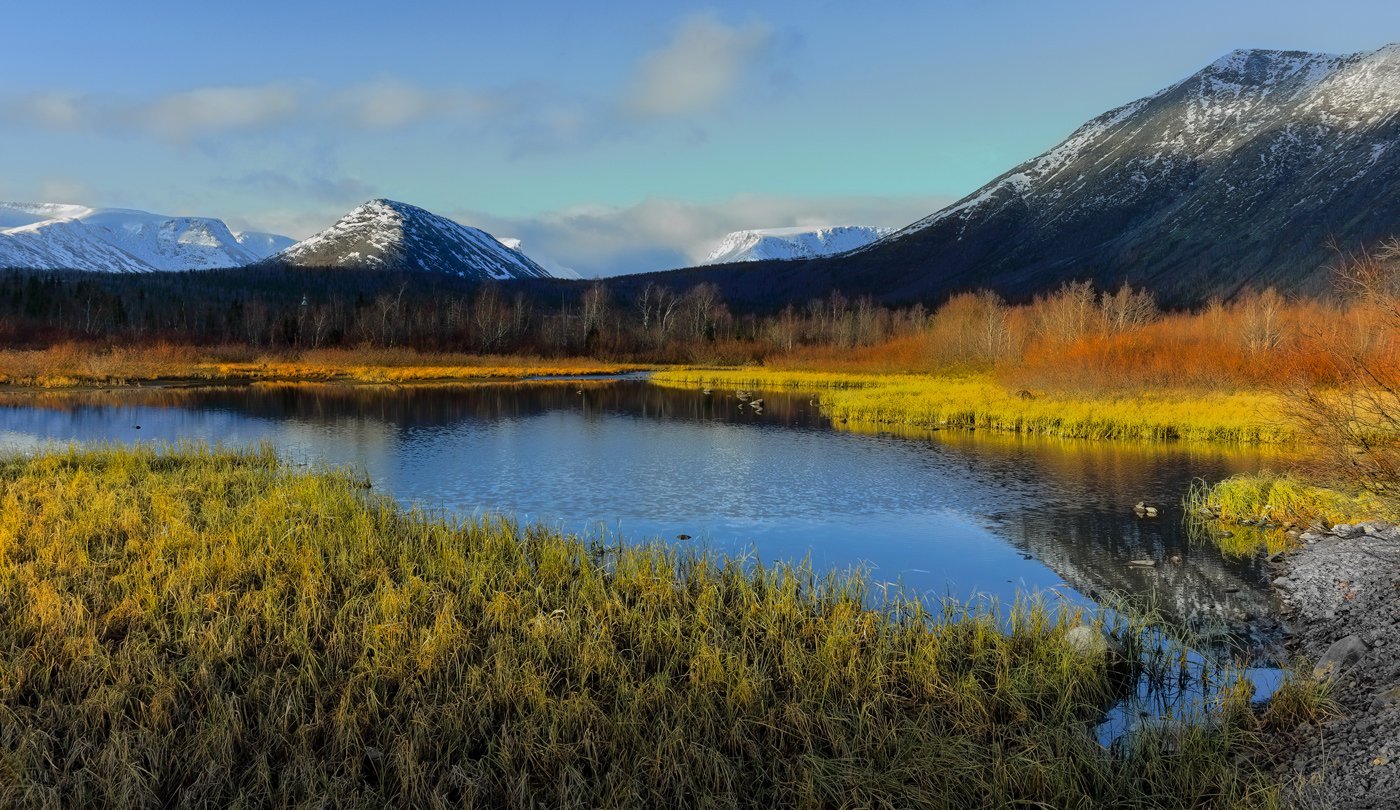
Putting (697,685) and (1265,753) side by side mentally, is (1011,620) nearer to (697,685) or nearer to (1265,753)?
(1265,753)

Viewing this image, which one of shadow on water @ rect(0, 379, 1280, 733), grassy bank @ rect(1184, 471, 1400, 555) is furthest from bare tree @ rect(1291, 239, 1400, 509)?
grassy bank @ rect(1184, 471, 1400, 555)

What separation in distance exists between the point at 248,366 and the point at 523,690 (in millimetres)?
80654

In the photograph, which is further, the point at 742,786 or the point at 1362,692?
the point at 1362,692

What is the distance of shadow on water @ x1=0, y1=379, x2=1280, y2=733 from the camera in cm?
1476

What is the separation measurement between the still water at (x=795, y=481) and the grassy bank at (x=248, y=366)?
61.7 ft

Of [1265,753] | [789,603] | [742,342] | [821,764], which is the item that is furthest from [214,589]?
[742,342]

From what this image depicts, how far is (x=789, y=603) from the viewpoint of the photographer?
10453 mm

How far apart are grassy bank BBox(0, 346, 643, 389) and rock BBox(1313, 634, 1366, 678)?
219ft

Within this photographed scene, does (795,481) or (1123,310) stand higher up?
(1123,310)

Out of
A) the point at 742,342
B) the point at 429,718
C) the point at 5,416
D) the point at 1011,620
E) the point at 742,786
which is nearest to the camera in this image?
the point at 742,786

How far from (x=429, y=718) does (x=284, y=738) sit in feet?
3.81

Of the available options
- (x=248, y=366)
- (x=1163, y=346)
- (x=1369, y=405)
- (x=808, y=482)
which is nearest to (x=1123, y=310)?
(x=1163, y=346)

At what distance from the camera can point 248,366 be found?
7794cm

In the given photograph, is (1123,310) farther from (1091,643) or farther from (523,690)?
(523,690)
